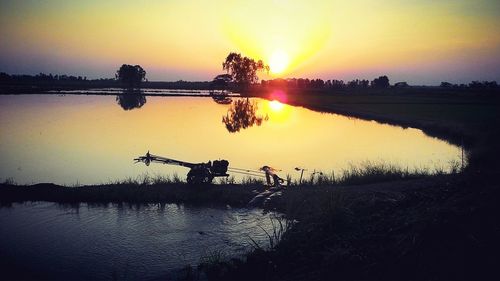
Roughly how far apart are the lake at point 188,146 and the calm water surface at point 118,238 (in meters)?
4.56

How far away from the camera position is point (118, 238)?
1123 cm

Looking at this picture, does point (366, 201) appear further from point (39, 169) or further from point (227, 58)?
point (227, 58)

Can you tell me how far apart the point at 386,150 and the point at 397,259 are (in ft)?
65.8

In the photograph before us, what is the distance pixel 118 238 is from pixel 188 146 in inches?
601

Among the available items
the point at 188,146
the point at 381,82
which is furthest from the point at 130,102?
the point at 381,82

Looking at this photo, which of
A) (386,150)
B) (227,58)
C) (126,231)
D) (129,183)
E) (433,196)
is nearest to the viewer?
(433,196)

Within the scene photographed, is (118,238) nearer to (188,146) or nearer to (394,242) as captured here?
(394,242)

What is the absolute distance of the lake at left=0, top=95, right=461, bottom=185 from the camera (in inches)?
778

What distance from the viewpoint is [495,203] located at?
7863 millimetres

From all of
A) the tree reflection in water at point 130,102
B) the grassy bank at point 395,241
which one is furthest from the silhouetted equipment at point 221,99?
the grassy bank at point 395,241

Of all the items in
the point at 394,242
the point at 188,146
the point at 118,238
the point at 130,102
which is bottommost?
the point at 118,238

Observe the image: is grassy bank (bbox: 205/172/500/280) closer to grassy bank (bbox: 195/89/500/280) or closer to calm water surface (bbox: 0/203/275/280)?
grassy bank (bbox: 195/89/500/280)

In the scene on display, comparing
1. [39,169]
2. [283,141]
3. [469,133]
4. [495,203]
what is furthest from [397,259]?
[469,133]

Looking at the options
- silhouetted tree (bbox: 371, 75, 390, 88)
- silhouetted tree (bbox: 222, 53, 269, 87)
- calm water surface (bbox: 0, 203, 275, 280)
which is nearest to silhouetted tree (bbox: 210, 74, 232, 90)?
silhouetted tree (bbox: 222, 53, 269, 87)
